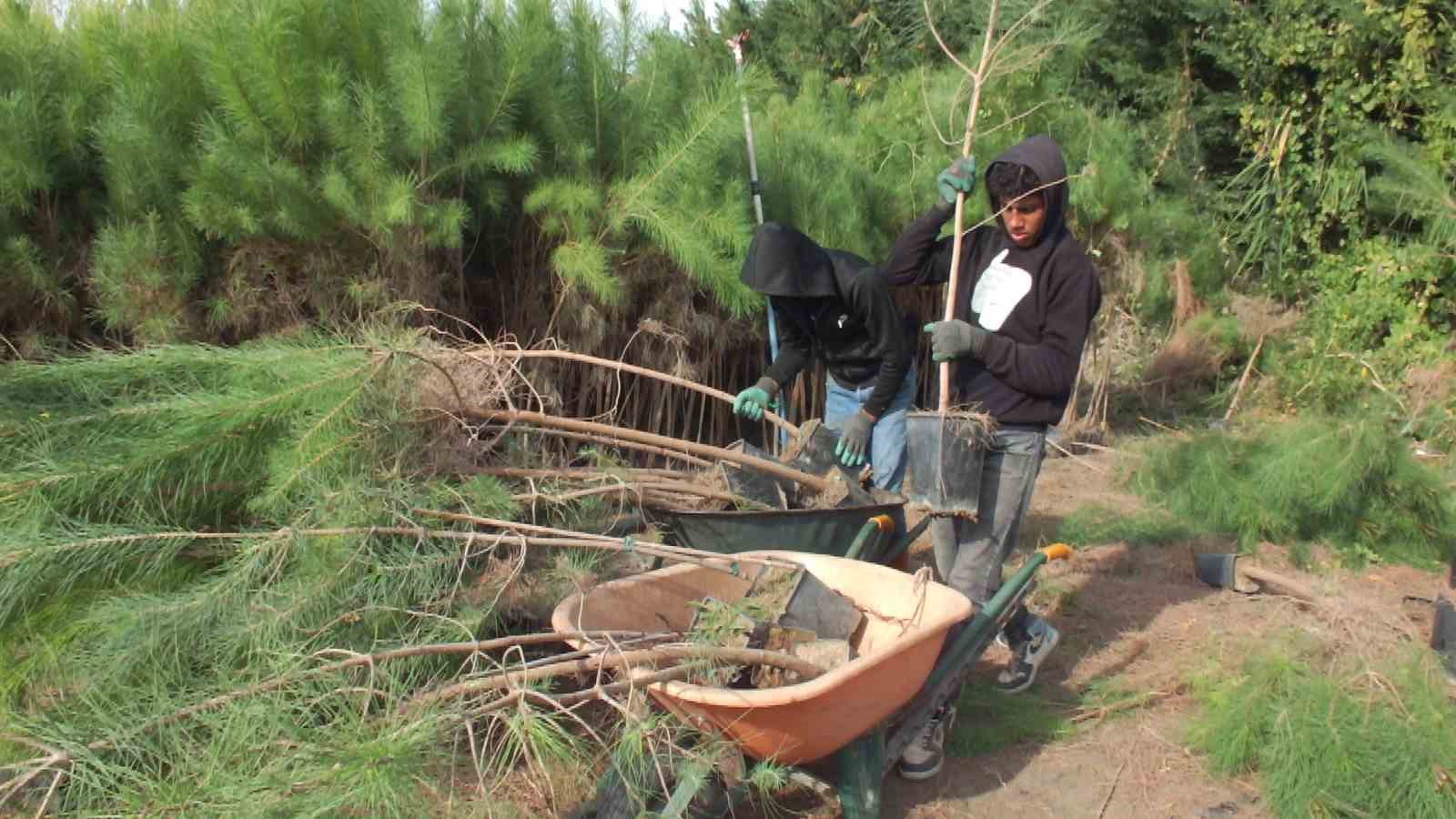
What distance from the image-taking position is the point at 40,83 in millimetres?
3939

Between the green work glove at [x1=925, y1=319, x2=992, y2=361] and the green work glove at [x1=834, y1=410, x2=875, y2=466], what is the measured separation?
0.87 metres

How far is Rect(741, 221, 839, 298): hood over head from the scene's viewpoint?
4.17 metres

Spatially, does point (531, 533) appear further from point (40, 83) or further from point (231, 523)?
point (40, 83)

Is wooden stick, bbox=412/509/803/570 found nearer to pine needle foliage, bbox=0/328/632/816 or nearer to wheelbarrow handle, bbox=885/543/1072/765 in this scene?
pine needle foliage, bbox=0/328/632/816

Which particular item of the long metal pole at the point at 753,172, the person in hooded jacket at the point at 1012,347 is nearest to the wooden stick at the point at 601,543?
the person in hooded jacket at the point at 1012,347

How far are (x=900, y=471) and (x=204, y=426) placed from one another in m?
2.68

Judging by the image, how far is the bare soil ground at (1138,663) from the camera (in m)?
3.29

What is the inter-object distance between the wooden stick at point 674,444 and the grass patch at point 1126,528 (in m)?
2.56

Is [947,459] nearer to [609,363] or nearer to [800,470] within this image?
[800,470]

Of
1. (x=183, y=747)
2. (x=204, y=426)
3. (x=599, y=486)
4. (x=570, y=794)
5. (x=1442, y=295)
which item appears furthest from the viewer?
(x=1442, y=295)

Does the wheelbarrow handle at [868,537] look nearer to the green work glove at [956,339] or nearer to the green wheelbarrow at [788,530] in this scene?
the green wheelbarrow at [788,530]

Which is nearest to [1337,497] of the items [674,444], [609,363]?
[674,444]

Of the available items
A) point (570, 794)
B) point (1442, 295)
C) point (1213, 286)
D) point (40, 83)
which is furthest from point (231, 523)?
point (1442, 295)

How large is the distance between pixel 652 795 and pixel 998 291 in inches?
77.9
